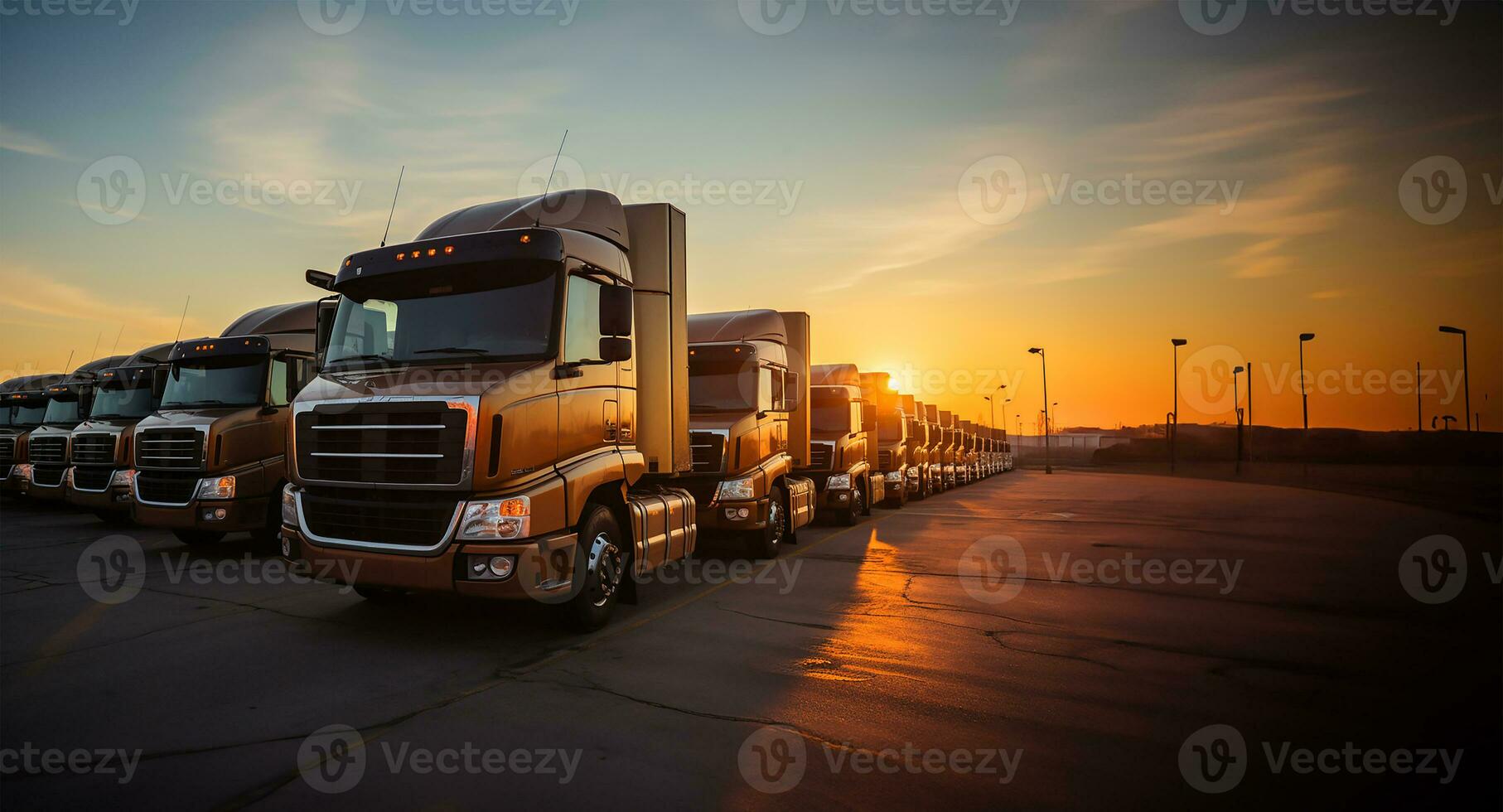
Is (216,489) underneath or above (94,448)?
underneath

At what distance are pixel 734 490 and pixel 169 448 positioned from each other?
7.61 metres

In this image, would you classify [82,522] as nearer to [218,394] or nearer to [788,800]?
[218,394]

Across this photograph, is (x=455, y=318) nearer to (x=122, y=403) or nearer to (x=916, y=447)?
(x=122, y=403)

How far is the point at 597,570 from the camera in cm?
675

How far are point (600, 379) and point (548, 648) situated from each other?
2.31 meters

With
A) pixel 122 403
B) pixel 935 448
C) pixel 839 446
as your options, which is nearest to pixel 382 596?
pixel 122 403

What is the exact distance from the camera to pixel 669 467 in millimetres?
8000

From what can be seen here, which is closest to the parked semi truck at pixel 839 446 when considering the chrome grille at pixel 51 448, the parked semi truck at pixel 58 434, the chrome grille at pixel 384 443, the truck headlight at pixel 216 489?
the truck headlight at pixel 216 489

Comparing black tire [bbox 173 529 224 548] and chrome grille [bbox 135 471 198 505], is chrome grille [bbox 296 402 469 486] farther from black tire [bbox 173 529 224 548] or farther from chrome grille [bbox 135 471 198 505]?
black tire [bbox 173 529 224 548]

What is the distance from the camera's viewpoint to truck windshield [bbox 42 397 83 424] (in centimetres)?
1670

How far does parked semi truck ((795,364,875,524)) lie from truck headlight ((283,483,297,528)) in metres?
10.3

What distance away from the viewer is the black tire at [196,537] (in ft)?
37.8

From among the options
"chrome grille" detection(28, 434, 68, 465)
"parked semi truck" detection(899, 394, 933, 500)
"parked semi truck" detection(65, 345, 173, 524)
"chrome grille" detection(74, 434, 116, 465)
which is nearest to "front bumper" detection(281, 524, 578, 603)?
"parked semi truck" detection(65, 345, 173, 524)

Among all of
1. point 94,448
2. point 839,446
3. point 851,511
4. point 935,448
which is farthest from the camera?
point 935,448
